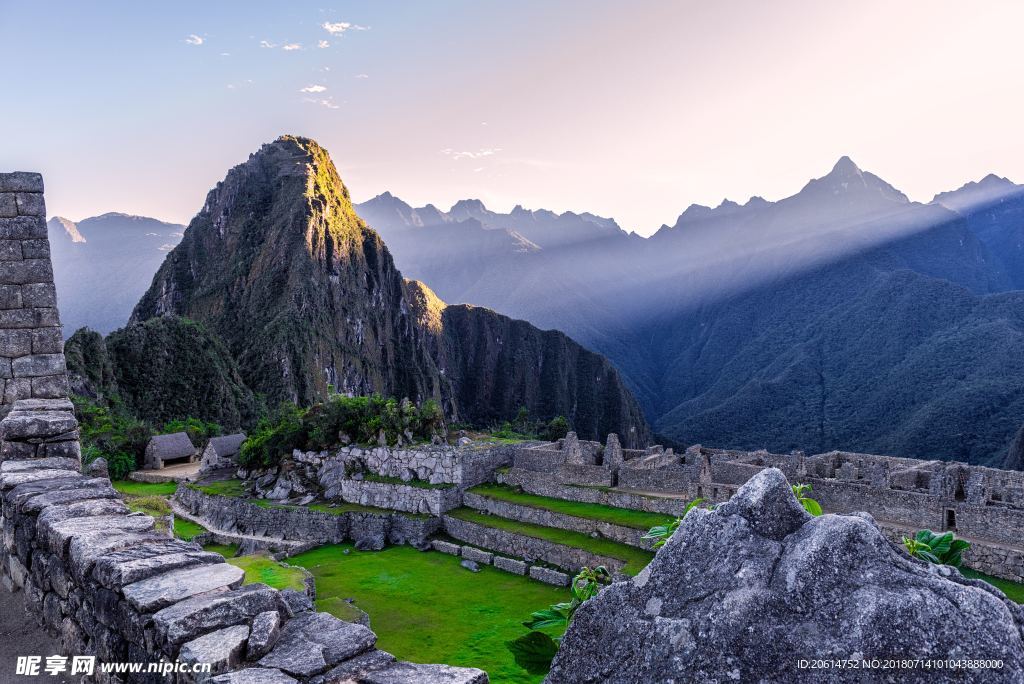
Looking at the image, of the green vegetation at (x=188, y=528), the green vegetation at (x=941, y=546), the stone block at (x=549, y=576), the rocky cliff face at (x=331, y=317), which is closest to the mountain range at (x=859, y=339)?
the rocky cliff face at (x=331, y=317)

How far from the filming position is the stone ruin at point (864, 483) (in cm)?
1647

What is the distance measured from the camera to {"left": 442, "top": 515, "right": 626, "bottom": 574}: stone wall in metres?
Answer: 19.2

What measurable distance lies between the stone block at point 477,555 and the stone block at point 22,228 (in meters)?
17.4

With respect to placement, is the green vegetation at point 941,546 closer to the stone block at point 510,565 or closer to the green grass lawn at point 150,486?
the stone block at point 510,565

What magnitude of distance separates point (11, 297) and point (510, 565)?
17.0m

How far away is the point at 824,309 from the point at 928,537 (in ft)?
479

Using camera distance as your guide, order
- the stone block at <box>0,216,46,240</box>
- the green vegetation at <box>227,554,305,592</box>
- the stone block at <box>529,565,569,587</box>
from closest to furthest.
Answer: the stone block at <box>0,216,46,240</box>, the green vegetation at <box>227,554,305,592</box>, the stone block at <box>529,565,569,587</box>

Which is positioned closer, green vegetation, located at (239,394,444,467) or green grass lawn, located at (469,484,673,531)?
green grass lawn, located at (469,484,673,531)

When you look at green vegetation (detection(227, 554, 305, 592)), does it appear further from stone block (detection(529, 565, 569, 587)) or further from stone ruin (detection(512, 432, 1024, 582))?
stone ruin (detection(512, 432, 1024, 582))

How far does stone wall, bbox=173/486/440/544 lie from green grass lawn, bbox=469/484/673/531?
9.21ft

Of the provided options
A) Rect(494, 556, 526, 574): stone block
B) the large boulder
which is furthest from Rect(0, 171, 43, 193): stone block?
Rect(494, 556, 526, 574): stone block

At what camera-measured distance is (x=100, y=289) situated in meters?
187

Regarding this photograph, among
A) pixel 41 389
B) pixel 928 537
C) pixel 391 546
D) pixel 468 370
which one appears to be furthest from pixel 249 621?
pixel 468 370

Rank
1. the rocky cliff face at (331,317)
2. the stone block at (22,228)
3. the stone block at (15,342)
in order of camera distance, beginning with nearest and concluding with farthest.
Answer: the stone block at (15,342), the stone block at (22,228), the rocky cliff face at (331,317)
